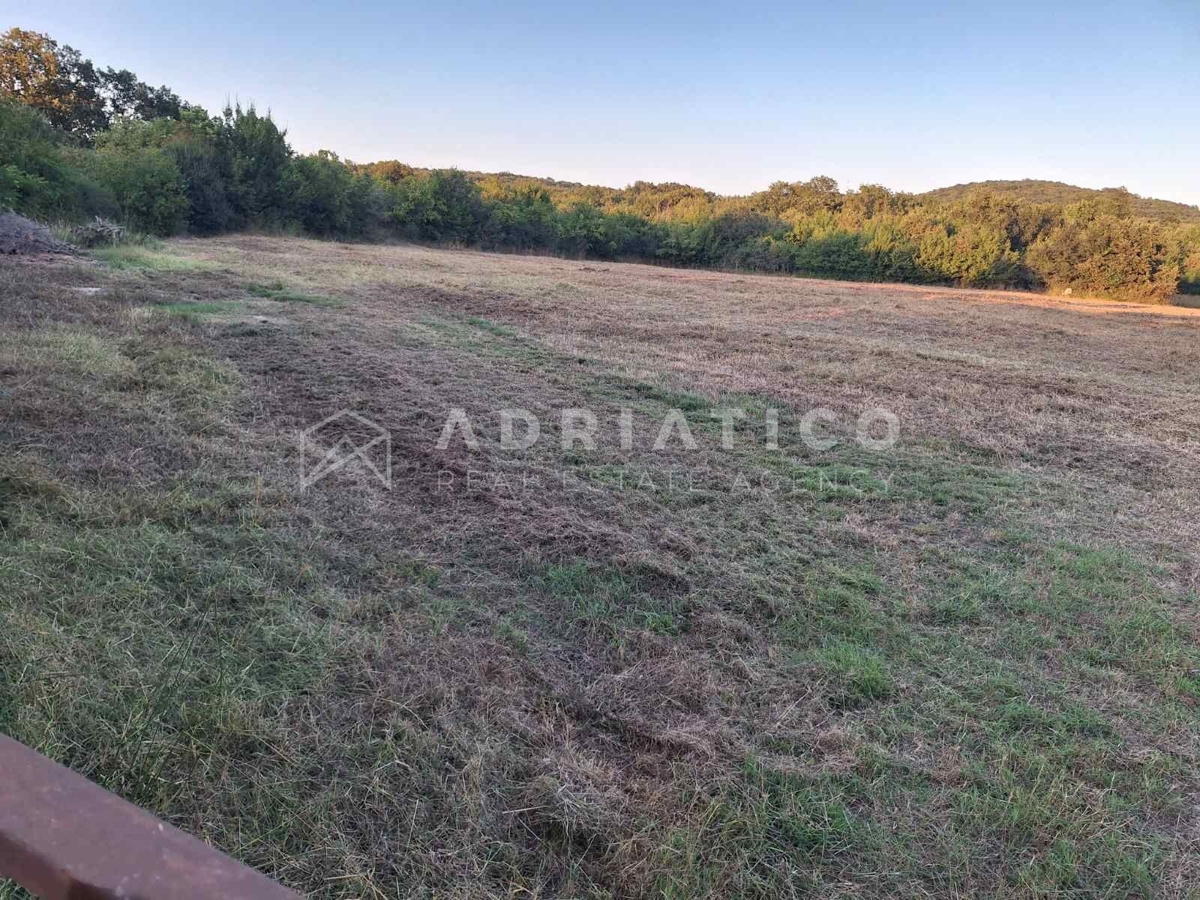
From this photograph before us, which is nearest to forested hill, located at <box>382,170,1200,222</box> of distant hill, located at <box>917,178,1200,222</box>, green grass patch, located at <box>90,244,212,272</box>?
distant hill, located at <box>917,178,1200,222</box>

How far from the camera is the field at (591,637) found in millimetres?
1531

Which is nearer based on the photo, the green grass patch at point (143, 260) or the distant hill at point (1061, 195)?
the green grass patch at point (143, 260)

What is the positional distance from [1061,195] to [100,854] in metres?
57.0

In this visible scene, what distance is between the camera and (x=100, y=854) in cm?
40

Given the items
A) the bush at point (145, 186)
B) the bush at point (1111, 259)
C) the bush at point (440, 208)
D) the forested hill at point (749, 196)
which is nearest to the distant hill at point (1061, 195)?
the forested hill at point (749, 196)

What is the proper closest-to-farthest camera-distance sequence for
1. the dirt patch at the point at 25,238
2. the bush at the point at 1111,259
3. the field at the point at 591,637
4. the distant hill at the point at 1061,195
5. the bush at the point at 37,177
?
the field at the point at 591,637 → the dirt patch at the point at 25,238 → the bush at the point at 37,177 → the bush at the point at 1111,259 → the distant hill at the point at 1061,195

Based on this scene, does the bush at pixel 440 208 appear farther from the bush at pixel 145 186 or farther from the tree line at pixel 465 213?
the bush at pixel 145 186

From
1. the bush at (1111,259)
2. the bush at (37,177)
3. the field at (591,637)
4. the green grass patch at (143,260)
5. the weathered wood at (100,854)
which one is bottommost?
the field at (591,637)

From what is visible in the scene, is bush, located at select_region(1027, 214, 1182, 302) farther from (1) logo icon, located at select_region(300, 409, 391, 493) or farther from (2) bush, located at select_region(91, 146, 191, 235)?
(2) bush, located at select_region(91, 146, 191, 235)

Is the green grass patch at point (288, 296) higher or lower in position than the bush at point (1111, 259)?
lower

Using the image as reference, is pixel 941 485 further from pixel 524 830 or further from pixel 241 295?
pixel 241 295

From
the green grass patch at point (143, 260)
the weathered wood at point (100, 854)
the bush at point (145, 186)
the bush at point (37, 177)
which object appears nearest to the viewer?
the weathered wood at point (100, 854)

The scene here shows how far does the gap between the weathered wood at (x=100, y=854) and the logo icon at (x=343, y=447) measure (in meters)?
2.96

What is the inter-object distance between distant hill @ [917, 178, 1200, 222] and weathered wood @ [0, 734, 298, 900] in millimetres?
39264
